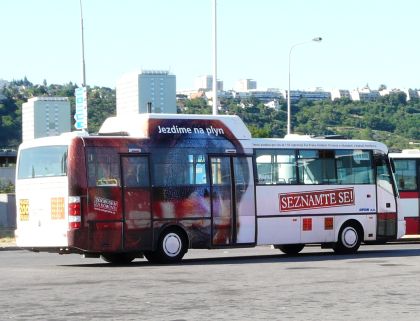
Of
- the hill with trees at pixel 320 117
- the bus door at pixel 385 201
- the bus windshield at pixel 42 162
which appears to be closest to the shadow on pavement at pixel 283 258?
the bus door at pixel 385 201

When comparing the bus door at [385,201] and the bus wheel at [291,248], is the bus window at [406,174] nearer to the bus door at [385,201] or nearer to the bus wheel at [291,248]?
the bus door at [385,201]

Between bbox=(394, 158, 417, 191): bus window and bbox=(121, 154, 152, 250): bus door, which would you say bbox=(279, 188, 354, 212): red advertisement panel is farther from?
bbox=(394, 158, 417, 191): bus window

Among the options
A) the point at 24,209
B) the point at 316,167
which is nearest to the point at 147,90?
the point at 316,167

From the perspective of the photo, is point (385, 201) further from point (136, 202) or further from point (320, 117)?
point (320, 117)

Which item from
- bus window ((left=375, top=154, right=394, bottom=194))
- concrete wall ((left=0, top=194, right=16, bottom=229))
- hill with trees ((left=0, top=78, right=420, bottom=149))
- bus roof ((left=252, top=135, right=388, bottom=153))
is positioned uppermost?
hill with trees ((left=0, top=78, right=420, bottom=149))

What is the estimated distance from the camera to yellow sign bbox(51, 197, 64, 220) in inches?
929

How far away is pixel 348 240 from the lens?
27875 mm

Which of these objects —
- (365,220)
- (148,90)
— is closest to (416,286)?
(365,220)

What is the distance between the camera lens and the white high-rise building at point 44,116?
14225cm

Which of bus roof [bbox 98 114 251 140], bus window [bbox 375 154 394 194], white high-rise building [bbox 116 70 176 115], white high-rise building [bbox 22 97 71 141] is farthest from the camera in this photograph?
white high-rise building [bbox 22 97 71 141]

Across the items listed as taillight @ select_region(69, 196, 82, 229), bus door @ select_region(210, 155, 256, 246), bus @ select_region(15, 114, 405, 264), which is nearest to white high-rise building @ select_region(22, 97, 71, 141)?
Result: bus @ select_region(15, 114, 405, 264)

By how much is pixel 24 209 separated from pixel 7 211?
68.0ft

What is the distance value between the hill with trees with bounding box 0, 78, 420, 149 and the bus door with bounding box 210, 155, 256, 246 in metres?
75.9

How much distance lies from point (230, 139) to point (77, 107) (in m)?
17.2
